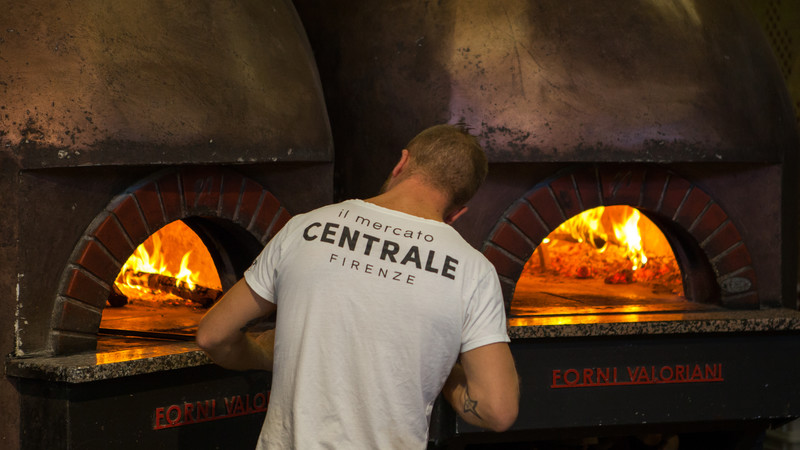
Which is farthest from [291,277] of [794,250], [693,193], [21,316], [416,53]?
[794,250]

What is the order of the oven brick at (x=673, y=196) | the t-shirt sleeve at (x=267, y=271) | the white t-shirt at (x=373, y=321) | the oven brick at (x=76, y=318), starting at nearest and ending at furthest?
the white t-shirt at (x=373, y=321), the t-shirt sleeve at (x=267, y=271), the oven brick at (x=76, y=318), the oven brick at (x=673, y=196)

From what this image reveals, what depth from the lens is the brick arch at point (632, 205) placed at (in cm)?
325

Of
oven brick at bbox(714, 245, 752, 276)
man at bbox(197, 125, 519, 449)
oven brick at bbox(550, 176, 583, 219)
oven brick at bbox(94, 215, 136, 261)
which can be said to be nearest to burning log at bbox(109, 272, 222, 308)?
oven brick at bbox(94, 215, 136, 261)

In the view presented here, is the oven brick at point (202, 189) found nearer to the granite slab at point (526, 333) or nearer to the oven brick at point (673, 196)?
the granite slab at point (526, 333)

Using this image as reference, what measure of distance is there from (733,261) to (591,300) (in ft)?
1.65

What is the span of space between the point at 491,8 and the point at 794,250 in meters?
1.44

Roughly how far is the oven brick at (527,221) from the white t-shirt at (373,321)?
4.51 feet

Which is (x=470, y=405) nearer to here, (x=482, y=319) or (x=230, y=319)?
(x=482, y=319)

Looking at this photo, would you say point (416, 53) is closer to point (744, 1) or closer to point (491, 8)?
point (491, 8)

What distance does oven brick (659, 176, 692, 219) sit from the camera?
3.35 metres

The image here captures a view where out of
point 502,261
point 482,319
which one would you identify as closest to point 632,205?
point 502,261

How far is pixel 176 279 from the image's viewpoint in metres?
3.38

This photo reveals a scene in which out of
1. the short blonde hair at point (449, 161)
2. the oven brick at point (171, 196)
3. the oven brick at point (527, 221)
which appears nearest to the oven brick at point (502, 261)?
the oven brick at point (527, 221)

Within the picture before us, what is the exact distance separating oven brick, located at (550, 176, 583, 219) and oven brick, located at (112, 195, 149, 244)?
4.35ft
